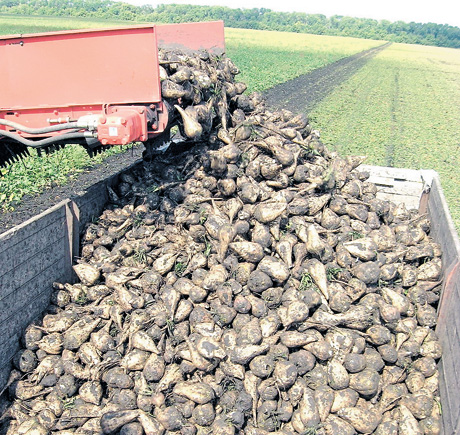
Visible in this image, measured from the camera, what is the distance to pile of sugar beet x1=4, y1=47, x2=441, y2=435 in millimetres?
4629

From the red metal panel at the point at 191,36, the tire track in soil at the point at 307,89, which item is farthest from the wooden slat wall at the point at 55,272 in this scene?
the tire track in soil at the point at 307,89

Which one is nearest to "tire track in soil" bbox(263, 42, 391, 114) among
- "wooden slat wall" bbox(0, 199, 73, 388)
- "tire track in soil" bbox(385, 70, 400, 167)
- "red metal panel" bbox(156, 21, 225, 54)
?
"tire track in soil" bbox(385, 70, 400, 167)

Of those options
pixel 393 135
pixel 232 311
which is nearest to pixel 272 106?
pixel 393 135

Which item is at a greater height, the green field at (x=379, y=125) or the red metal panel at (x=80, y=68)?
the red metal panel at (x=80, y=68)

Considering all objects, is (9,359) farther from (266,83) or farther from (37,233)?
(266,83)

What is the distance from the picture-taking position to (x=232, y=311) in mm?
5090

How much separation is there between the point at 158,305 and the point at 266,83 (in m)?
22.1

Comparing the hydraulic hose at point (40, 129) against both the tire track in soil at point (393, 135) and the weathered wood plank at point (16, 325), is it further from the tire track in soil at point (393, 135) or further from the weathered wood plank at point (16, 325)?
the tire track in soil at point (393, 135)

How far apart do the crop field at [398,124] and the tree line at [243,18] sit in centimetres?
4633

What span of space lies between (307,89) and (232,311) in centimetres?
2267

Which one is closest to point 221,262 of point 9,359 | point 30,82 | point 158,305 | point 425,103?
point 158,305

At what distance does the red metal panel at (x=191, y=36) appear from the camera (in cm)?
832

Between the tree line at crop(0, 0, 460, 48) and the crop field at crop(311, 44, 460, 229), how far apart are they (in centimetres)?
4633

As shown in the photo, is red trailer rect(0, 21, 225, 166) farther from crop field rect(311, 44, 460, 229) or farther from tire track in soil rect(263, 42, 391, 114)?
tire track in soil rect(263, 42, 391, 114)
